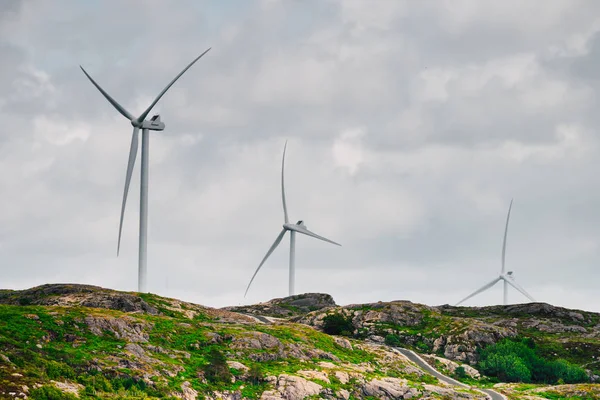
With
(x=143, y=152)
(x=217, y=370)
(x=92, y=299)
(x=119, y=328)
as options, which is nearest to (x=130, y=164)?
(x=143, y=152)

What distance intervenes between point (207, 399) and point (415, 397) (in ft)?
112

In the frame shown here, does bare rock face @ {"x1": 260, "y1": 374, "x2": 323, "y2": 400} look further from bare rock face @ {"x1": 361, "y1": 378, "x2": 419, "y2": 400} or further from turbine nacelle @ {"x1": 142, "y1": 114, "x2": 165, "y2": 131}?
turbine nacelle @ {"x1": 142, "y1": 114, "x2": 165, "y2": 131}

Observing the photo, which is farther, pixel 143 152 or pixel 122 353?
pixel 143 152

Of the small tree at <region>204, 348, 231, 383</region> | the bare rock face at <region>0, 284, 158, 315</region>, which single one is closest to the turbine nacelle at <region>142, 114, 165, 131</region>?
the bare rock face at <region>0, 284, 158, 315</region>

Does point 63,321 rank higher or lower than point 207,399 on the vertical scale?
higher

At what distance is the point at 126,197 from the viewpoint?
573 feet

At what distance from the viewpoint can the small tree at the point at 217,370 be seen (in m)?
129

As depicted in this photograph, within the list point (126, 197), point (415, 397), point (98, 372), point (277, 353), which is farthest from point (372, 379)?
point (126, 197)

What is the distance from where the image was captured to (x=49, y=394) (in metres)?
101

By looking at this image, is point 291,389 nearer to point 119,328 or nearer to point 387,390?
point 387,390

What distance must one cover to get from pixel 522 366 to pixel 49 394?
361 feet

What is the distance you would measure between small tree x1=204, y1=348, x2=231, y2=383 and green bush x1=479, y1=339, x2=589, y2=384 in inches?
2684

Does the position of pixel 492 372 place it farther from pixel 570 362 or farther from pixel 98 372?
pixel 98 372

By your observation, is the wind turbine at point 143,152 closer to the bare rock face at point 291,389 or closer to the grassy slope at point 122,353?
the grassy slope at point 122,353
